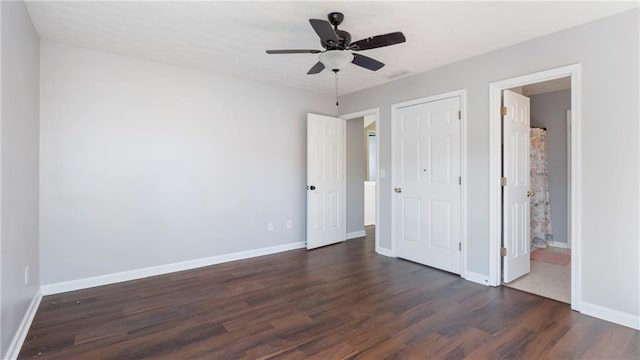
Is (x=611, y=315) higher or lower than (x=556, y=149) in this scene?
lower

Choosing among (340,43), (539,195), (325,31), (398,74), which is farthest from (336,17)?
(539,195)

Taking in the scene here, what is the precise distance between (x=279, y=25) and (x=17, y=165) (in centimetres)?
221

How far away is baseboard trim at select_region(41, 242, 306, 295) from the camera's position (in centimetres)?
316

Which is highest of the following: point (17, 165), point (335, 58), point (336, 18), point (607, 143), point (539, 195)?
point (336, 18)

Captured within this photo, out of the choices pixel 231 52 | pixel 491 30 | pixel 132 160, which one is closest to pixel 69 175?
pixel 132 160

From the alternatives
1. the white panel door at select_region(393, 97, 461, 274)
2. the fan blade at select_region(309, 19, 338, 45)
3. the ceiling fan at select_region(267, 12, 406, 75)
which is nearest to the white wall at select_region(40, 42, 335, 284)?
the white panel door at select_region(393, 97, 461, 274)

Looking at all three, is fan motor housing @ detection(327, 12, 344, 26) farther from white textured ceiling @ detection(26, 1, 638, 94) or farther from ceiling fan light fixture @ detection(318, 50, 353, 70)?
ceiling fan light fixture @ detection(318, 50, 353, 70)

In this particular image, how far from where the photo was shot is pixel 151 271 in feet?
12.0

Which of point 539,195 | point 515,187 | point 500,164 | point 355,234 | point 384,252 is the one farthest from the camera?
point 355,234

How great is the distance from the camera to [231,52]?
3.36m

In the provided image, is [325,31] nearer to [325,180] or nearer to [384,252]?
[325,180]

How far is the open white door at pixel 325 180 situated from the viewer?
191 inches

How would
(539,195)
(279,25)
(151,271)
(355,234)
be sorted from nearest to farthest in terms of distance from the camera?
(279,25)
(151,271)
(539,195)
(355,234)

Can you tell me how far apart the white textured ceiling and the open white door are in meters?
1.49
